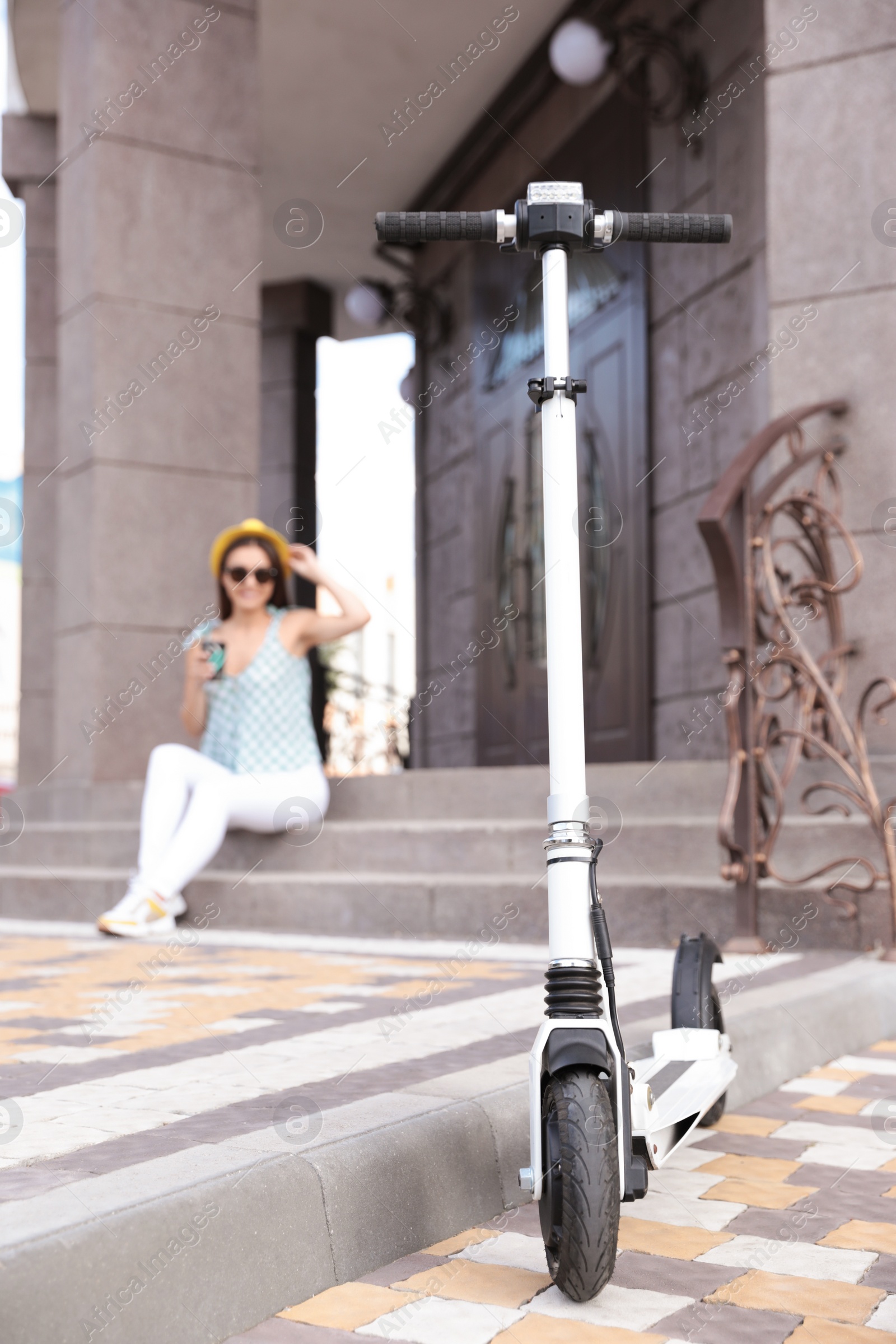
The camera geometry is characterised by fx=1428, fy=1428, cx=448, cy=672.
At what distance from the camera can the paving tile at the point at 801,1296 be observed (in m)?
1.79

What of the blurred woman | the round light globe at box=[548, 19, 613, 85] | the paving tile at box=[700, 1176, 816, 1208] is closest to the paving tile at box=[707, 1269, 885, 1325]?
the paving tile at box=[700, 1176, 816, 1208]

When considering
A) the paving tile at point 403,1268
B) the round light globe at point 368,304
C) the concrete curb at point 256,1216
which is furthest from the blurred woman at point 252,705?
the round light globe at point 368,304

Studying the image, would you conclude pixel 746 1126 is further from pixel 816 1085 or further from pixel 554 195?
pixel 554 195

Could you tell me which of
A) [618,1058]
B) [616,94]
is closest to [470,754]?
[616,94]

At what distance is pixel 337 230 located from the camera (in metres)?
13.2

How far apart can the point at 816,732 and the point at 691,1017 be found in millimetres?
2491

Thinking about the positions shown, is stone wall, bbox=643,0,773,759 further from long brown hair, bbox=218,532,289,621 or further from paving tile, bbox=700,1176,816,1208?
paving tile, bbox=700,1176,816,1208

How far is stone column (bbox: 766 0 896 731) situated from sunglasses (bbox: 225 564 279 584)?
7.33 ft

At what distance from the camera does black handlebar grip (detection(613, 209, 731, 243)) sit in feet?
6.95

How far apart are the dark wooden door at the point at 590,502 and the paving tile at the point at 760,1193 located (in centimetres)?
580

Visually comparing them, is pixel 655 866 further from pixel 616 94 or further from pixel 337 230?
pixel 337 230

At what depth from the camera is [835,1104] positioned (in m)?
2.98

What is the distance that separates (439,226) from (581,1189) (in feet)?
4.37

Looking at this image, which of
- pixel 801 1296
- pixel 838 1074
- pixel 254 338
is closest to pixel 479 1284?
pixel 801 1296
